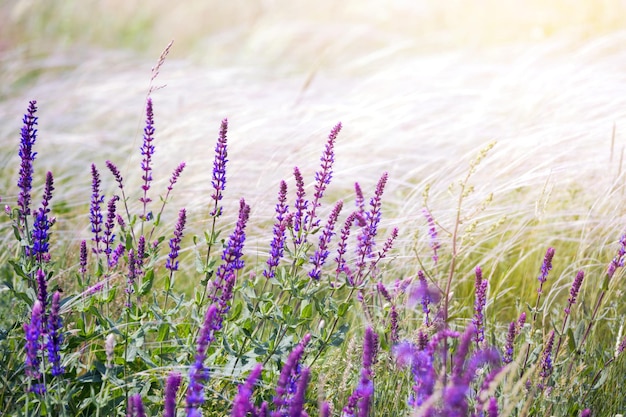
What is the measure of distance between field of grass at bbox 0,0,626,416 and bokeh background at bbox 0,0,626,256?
0.02 m

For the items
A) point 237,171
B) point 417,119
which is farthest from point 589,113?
point 237,171

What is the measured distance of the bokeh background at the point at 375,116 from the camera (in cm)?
358

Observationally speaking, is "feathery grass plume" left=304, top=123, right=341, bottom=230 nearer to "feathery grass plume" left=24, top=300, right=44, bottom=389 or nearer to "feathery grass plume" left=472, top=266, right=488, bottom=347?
"feathery grass plume" left=472, top=266, right=488, bottom=347

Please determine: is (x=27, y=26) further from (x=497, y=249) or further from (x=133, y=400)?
(x=133, y=400)

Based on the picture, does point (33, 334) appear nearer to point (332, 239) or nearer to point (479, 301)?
point (479, 301)

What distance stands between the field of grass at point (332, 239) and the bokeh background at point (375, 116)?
0.07ft

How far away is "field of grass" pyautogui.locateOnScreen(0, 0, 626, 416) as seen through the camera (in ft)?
6.85

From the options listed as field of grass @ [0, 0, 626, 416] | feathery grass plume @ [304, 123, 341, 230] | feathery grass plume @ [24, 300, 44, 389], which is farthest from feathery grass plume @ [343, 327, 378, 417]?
feathery grass plume @ [24, 300, 44, 389]

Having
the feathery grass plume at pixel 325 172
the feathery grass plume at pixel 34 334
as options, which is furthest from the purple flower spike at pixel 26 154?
the feathery grass plume at pixel 325 172

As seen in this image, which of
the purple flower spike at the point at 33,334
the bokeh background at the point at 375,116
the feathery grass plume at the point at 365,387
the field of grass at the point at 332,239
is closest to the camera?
the feathery grass plume at the point at 365,387

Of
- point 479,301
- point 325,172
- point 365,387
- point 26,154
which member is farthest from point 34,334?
point 479,301

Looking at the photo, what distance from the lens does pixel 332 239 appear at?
3391 millimetres

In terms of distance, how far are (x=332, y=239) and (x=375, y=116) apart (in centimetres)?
120

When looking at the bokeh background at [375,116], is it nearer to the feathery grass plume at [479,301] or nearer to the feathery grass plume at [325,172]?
the feathery grass plume at [479,301]
